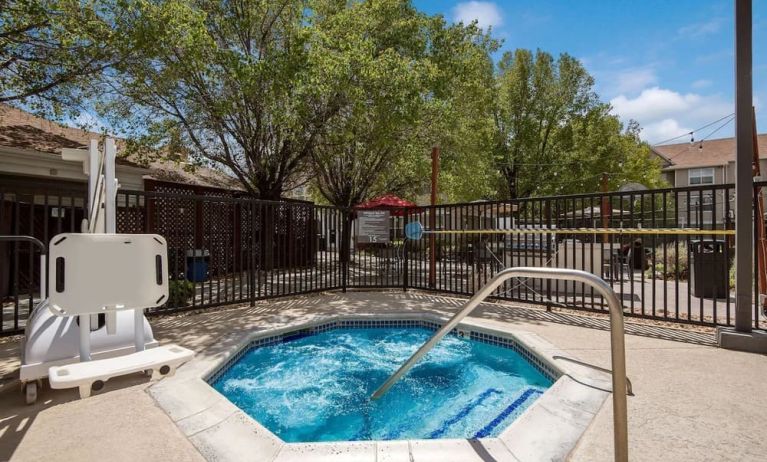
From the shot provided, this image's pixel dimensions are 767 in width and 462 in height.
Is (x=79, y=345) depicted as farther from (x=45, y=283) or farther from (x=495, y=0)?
(x=495, y=0)

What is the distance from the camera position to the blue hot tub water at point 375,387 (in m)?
3.21

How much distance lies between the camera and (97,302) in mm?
2828

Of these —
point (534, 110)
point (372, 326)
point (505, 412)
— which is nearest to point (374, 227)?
point (372, 326)

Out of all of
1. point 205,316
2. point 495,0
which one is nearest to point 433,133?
point 495,0

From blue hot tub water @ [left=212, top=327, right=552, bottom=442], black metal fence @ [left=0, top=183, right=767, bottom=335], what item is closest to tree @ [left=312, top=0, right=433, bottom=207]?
black metal fence @ [left=0, top=183, right=767, bottom=335]

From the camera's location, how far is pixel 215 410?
259 centimetres

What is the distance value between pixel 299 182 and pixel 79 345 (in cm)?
1508

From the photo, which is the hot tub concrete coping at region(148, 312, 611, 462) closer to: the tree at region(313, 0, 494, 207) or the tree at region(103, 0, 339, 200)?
the tree at region(103, 0, 339, 200)

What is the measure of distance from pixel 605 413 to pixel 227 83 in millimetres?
10604

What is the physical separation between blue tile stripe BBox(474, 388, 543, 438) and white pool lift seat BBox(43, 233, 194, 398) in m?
2.47

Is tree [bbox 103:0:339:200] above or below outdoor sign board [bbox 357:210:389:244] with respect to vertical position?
above

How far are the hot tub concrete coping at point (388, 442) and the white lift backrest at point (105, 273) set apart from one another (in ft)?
2.59

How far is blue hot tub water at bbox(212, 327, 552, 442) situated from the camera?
3205 millimetres

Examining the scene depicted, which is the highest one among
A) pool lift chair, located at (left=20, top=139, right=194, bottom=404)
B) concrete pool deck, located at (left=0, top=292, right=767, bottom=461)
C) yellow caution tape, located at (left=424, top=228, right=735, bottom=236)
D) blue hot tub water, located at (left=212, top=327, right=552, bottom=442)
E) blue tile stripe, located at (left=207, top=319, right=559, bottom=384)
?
yellow caution tape, located at (left=424, top=228, right=735, bottom=236)
